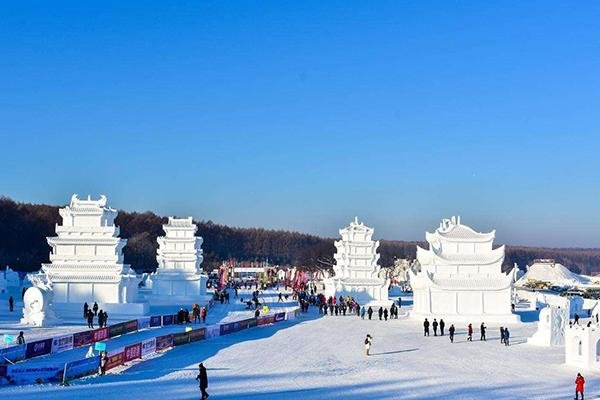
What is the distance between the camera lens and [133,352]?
30.6 m

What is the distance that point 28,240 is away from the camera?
407ft

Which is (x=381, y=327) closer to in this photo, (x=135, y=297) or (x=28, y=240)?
(x=135, y=297)

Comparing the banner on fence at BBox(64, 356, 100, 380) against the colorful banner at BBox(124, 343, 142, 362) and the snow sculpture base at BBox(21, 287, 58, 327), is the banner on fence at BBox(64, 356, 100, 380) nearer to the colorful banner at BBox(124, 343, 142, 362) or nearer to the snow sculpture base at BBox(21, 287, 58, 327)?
the colorful banner at BBox(124, 343, 142, 362)

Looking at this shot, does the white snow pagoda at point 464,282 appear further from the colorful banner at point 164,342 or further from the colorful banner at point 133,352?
the colorful banner at point 133,352

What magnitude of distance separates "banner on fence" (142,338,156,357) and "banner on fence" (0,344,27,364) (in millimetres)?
4893

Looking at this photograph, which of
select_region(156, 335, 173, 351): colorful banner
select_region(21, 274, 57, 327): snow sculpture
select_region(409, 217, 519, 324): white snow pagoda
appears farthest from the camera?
select_region(409, 217, 519, 324): white snow pagoda

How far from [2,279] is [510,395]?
56.7m

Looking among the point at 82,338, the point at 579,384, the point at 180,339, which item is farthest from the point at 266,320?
the point at 579,384

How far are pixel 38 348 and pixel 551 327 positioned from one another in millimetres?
25767

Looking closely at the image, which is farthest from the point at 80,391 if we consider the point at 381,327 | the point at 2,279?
the point at 2,279

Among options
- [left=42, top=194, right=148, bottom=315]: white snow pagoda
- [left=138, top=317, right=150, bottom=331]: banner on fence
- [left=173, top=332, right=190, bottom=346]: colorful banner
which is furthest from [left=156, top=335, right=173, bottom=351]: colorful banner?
[left=42, top=194, right=148, bottom=315]: white snow pagoda

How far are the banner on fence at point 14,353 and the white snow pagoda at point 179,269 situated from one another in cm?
4214

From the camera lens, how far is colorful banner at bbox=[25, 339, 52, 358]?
2917 centimetres

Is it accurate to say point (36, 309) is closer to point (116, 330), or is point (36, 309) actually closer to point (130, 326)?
point (130, 326)
